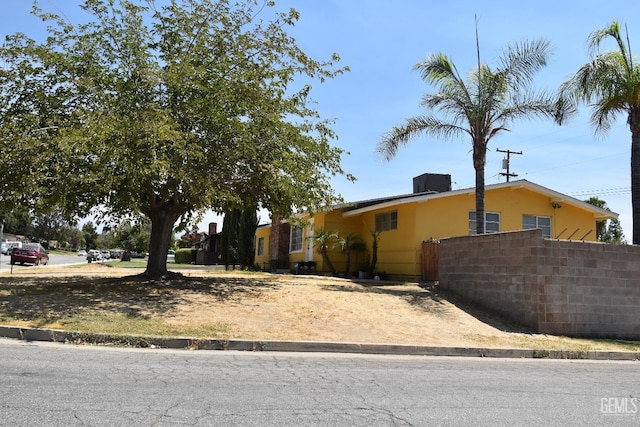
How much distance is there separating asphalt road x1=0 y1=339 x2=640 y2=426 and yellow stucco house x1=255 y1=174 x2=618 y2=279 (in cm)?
1119

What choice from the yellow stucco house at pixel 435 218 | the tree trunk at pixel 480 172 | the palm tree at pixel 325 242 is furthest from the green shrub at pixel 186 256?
the tree trunk at pixel 480 172

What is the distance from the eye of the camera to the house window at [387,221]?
68.9 ft

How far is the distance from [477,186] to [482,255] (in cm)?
307

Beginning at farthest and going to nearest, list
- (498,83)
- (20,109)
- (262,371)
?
(498,83)
(20,109)
(262,371)

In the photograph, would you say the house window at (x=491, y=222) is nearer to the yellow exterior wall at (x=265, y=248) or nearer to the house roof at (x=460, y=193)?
the house roof at (x=460, y=193)

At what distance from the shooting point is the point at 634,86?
1427 centimetres

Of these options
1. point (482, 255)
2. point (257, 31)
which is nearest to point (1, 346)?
point (257, 31)

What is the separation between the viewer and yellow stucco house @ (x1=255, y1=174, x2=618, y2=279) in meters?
19.7

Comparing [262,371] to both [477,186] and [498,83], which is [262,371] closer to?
[477,186]

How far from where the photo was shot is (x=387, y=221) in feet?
70.7

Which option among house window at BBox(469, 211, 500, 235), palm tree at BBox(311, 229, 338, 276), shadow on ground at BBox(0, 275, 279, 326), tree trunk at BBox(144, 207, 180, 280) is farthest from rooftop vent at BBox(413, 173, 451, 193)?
tree trunk at BBox(144, 207, 180, 280)

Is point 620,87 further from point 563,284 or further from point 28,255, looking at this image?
point 28,255

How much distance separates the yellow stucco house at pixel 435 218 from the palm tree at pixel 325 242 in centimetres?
85

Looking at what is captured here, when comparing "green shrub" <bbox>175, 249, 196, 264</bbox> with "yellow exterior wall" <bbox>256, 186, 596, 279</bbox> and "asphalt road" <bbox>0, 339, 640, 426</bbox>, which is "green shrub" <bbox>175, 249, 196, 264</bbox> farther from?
"asphalt road" <bbox>0, 339, 640, 426</bbox>
